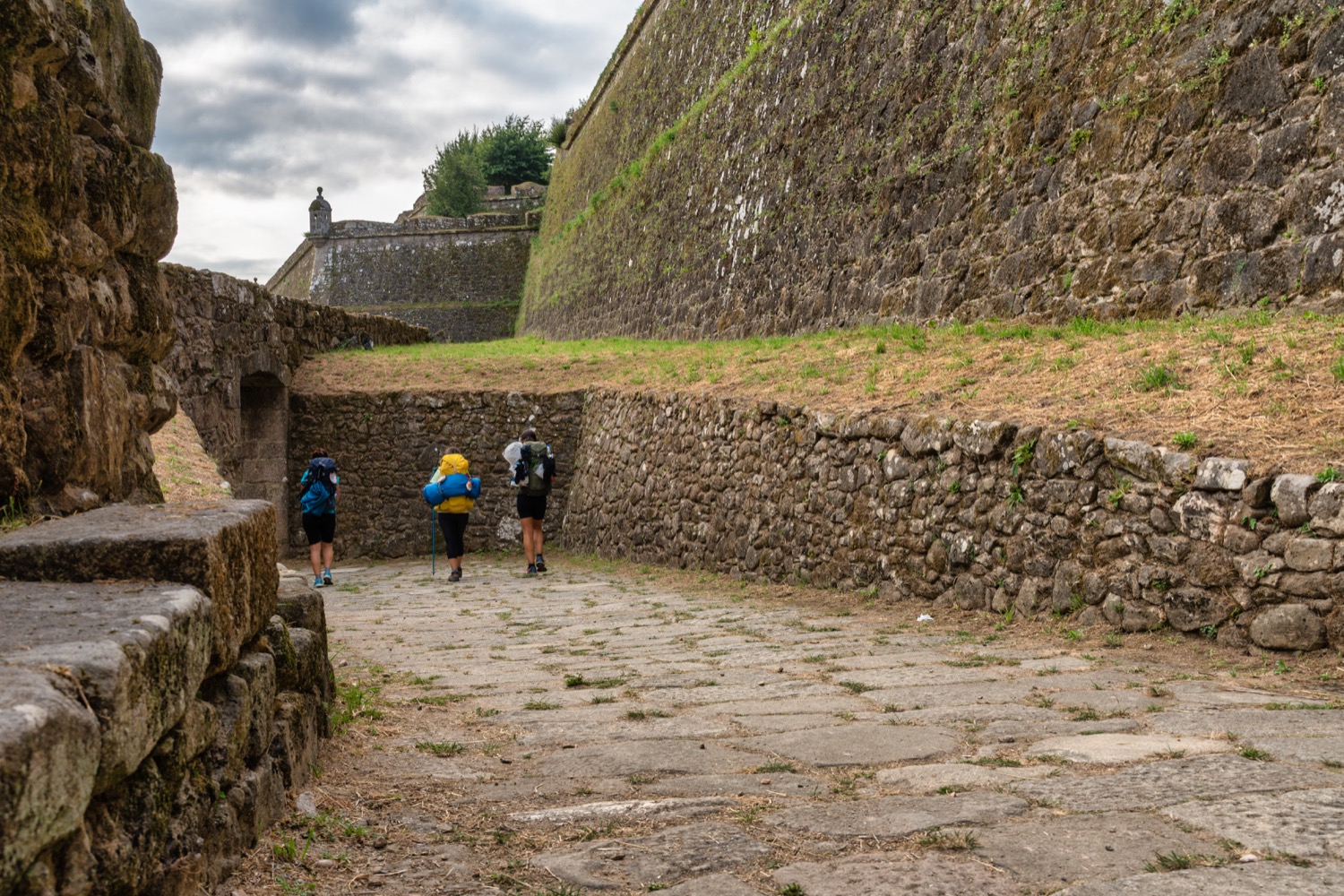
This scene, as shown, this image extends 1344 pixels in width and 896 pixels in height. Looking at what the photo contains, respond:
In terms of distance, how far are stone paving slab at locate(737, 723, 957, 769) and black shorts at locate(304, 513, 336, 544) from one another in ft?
29.9

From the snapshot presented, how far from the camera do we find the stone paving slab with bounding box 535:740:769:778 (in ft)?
12.5

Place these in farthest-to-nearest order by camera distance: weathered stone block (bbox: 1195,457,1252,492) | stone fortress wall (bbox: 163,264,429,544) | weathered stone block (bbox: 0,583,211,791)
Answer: stone fortress wall (bbox: 163,264,429,544), weathered stone block (bbox: 1195,457,1252,492), weathered stone block (bbox: 0,583,211,791)

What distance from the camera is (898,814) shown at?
123 inches

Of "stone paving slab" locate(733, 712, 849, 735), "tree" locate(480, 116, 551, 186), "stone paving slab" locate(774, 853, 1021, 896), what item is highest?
"tree" locate(480, 116, 551, 186)

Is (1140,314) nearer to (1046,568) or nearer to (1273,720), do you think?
(1046,568)

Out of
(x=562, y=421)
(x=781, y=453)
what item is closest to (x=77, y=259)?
(x=781, y=453)

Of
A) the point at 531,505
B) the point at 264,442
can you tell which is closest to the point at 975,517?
the point at 531,505

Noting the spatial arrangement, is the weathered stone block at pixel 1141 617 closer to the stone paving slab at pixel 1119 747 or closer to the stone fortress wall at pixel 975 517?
the stone fortress wall at pixel 975 517

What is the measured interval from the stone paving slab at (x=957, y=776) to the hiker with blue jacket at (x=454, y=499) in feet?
32.4

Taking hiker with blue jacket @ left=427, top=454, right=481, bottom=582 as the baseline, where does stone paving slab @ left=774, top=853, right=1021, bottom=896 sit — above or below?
above

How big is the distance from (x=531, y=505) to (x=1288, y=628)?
9308 mm

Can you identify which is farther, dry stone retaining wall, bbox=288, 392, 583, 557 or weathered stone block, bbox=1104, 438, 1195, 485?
dry stone retaining wall, bbox=288, 392, 583, 557

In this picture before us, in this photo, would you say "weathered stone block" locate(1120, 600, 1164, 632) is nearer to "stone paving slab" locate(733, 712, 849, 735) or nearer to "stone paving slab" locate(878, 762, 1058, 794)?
"stone paving slab" locate(733, 712, 849, 735)

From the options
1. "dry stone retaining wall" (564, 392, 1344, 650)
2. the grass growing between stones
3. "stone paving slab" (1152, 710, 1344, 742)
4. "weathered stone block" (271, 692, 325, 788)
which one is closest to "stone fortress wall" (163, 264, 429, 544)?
the grass growing between stones
